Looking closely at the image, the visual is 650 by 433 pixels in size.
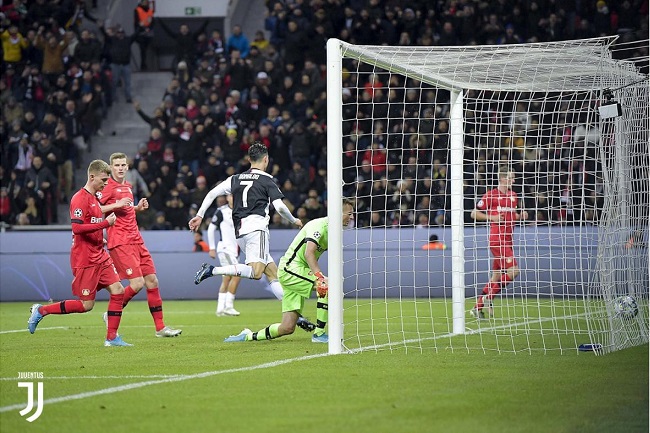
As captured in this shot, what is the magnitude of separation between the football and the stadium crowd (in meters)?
10.7

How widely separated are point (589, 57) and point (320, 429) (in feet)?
18.8

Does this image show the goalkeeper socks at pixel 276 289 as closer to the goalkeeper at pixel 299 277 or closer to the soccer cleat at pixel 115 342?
the goalkeeper at pixel 299 277

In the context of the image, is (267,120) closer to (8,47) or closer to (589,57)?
(8,47)

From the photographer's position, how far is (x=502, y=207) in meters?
14.5

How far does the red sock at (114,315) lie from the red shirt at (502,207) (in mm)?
4917

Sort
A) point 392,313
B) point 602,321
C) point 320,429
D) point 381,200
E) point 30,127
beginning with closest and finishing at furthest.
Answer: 1. point 320,429
2. point 602,321
3. point 392,313
4. point 381,200
5. point 30,127

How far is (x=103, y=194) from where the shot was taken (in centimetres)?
1209

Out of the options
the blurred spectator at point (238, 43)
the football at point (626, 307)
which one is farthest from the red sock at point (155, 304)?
the blurred spectator at point (238, 43)

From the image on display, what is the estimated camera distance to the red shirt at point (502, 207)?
46.4ft

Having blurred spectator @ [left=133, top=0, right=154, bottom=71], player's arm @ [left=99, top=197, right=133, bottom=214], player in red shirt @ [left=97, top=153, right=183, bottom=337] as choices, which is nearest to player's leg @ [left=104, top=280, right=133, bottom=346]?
player in red shirt @ [left=97, top=153, right=183, bottom=337]

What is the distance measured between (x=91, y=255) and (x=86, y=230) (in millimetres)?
363

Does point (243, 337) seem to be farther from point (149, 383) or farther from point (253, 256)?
point (149, 383)

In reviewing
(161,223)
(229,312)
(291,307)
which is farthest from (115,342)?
(161,223)

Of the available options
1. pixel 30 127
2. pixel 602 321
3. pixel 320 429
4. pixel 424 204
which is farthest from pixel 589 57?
pixel 30 127
